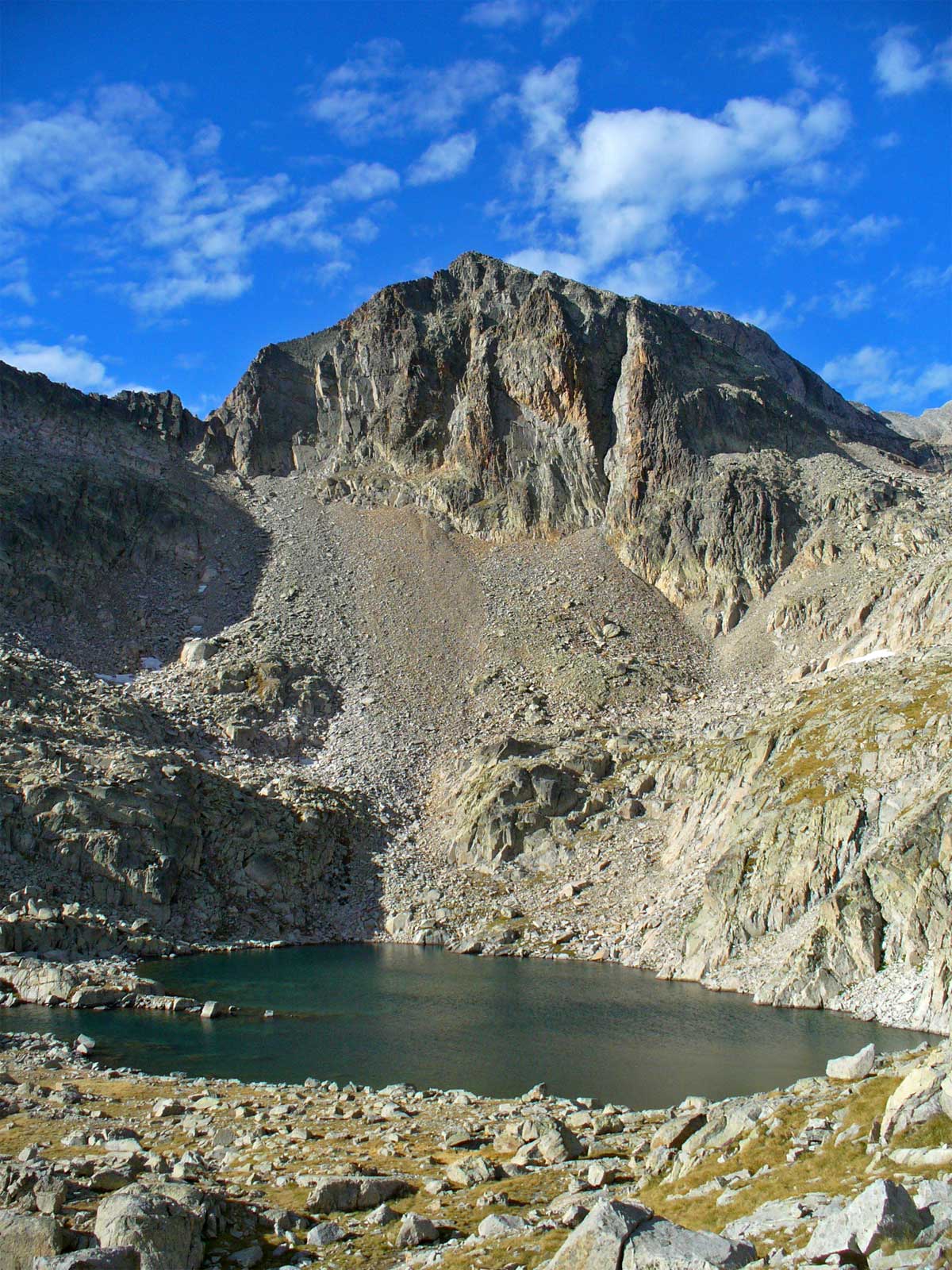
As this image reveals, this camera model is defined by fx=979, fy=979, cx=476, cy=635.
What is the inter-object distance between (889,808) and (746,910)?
10554 millimetres

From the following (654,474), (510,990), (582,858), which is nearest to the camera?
(510,990)

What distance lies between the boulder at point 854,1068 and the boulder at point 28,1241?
65.8ft

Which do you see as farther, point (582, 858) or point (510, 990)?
point (582, 858)

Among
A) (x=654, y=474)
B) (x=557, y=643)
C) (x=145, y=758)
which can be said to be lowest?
(x=145, y=758)

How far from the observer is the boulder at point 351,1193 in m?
20.5

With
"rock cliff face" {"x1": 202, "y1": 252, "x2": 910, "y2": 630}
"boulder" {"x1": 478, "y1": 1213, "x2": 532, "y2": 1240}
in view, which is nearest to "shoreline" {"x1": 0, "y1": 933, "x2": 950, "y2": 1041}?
"boulder" {"x1": 478, "y1": 1213, "x2": 532, "y2": 1240}

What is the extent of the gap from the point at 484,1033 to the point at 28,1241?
31610 mm

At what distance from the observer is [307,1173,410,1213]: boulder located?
20484mm

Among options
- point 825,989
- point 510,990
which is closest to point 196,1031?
point 510,990

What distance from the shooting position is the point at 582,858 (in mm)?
80938

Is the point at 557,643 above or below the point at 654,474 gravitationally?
below

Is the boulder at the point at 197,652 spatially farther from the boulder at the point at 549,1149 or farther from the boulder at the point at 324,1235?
the boulder at the point at 324,1235

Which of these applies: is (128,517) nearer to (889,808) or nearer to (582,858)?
(582,858)

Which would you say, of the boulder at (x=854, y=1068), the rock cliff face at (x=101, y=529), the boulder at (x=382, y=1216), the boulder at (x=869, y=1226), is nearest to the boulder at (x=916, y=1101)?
the boulder at (x=869, y=1226)
